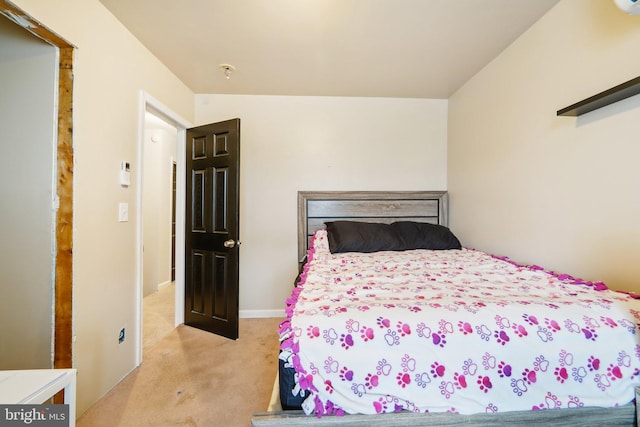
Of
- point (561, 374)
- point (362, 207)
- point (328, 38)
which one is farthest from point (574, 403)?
point (328, 38)

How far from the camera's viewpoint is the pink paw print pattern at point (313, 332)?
93 cm

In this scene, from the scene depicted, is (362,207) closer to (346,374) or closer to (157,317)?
(346,374)

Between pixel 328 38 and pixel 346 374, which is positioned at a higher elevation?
pixel 328 38

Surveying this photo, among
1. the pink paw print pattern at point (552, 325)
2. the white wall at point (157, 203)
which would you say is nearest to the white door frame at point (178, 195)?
the white wall at point (157, 203)

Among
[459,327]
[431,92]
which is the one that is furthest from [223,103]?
[459,327]

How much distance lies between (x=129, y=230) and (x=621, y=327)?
A: 2.63 meters

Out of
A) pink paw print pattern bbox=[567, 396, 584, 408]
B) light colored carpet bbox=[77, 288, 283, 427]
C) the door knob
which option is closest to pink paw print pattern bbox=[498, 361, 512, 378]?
pink paw print pattern bbox=[567, 396, 584, 408]

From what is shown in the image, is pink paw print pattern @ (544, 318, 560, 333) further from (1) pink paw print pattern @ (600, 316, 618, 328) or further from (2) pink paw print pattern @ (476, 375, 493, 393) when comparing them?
(2) pink paw print pattern @ (476, 375, 493, 393)

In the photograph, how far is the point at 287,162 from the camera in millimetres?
2975

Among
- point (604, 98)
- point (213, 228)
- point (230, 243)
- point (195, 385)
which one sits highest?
point (604, 98)

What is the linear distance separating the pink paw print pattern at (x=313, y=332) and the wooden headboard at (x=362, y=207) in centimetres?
200

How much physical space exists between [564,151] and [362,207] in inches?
66.8

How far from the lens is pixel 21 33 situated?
4.68ft

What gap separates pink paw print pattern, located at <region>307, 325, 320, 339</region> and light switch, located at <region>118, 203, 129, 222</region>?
1646 millimetres
